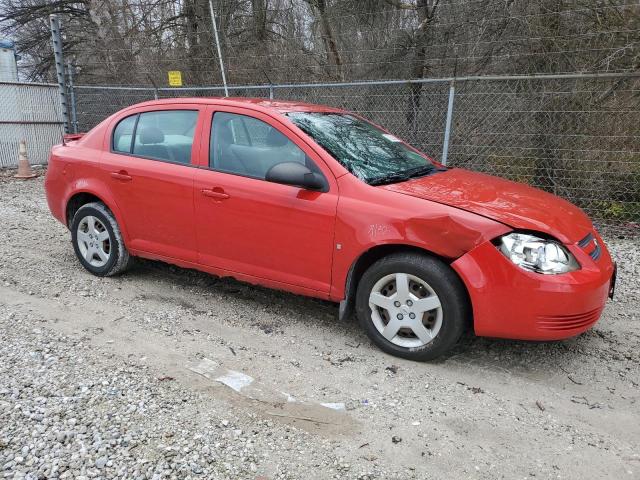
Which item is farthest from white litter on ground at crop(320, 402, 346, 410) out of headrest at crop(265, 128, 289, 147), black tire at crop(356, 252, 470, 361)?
headrest at crop(265, 128, 289, 147)

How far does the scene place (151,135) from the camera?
4.41 m

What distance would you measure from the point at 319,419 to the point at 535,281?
1.46m

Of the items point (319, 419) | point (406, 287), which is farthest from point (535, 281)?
point (319, 419)

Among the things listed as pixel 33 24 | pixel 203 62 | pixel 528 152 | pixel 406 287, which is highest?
pixel 33 24

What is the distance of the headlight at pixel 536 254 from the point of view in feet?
9.83

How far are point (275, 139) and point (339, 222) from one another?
866 mm

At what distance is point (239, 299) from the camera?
4.42 m

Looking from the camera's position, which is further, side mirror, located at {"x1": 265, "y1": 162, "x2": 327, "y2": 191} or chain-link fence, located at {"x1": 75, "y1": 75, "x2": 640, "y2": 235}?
chain-link fence, located at {"x1": 75, "y1": 75, "x2": 640, "y2": 235}

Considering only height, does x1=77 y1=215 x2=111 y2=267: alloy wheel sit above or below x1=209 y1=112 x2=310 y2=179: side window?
below

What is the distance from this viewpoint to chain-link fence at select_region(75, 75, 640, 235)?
21.6 feet

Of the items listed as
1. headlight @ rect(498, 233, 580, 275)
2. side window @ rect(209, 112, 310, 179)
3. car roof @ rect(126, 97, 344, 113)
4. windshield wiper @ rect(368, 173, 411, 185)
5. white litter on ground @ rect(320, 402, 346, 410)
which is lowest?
white litter on ground @ rect(320, 402, 346, 410)

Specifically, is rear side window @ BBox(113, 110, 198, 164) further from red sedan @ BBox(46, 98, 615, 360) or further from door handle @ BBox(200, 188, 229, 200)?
door handle @ BBox(200, 188, 229, 200)

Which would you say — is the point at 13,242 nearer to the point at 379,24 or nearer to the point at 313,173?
the point at 313,173

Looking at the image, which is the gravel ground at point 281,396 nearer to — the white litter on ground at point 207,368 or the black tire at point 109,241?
the white litter on ground at point 207,368
